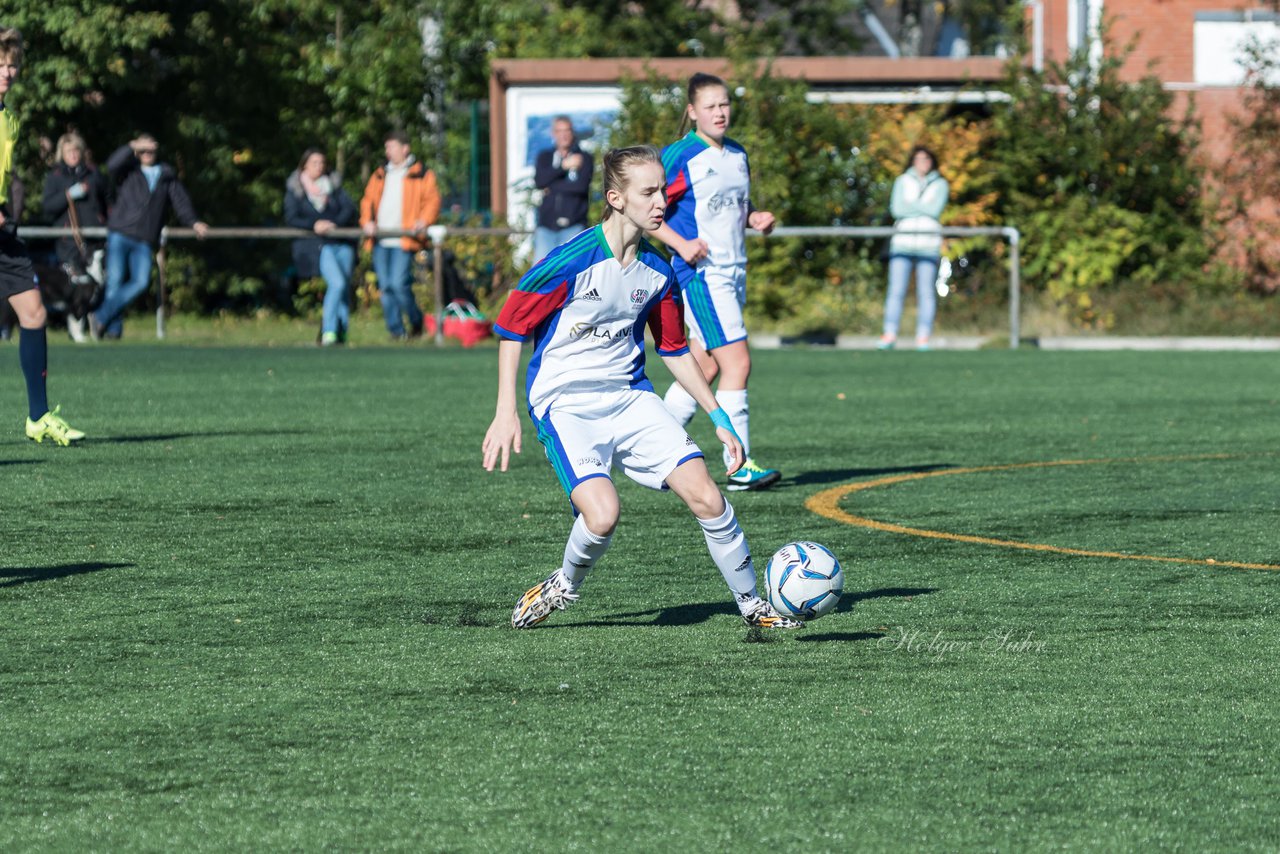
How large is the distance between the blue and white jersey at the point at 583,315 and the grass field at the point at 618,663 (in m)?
0.76

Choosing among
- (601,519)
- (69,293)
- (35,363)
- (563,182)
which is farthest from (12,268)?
(69,293)

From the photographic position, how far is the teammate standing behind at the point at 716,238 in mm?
10234

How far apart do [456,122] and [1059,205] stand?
11499 mm

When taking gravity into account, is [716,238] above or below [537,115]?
below

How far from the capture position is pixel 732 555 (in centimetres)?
640

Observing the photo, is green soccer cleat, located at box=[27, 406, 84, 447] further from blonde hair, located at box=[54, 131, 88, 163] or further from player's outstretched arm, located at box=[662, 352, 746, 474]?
blonde hair, located at box=[54, 131, 88, 163]

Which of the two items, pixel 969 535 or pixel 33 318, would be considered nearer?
pixel 969 535

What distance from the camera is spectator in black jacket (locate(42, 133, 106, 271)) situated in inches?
853

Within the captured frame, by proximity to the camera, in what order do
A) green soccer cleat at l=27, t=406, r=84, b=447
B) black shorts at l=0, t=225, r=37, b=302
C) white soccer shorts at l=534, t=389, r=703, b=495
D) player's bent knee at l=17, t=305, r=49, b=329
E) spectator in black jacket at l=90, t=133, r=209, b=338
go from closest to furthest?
white soccer shorts at l=534, t=389, r=703, b=495
black shorts at l=0, t=225, r=37, b=302
player's bent knee at l=17, t=305, r=49, b=329
green soccer cleat at l=27, t=406, r=84, b=447
spectator in black jacket at l=90, t=133, r=209, b=338

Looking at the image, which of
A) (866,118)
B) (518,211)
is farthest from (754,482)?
(518,211)

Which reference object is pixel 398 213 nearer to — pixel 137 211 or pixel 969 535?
pixel 137 211

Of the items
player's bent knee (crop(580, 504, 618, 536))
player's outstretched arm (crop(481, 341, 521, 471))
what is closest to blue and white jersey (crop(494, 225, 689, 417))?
player's outstretched arm (crop(481, 341, 521, 471))

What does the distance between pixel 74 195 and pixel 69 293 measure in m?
1.09

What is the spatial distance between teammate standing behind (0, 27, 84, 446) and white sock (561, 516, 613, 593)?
17.7ft
